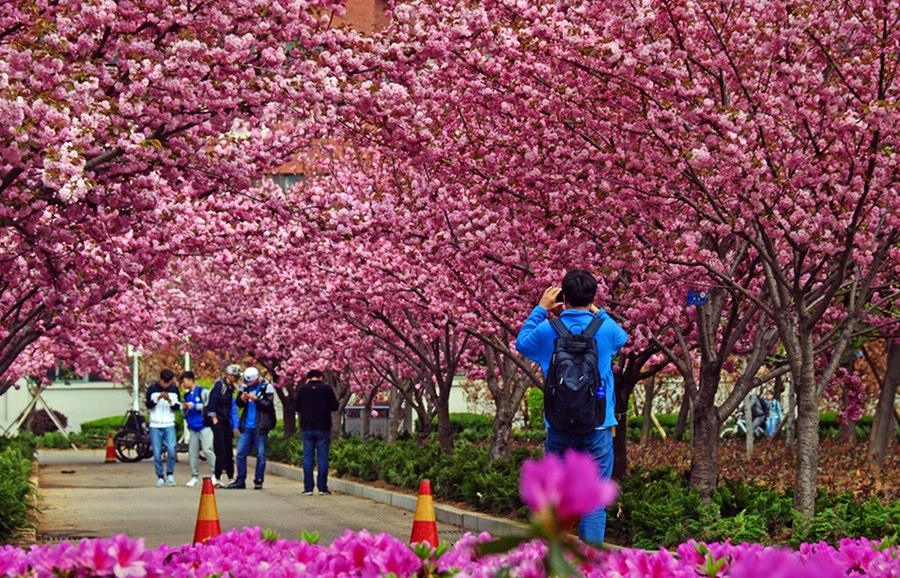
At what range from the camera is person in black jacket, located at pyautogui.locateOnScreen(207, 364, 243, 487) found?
21.1 m

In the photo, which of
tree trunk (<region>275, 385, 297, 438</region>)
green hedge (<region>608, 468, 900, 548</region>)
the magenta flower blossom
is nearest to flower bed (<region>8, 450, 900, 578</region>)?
the magenta flower blossom

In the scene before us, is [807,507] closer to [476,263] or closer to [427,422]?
[476,263]

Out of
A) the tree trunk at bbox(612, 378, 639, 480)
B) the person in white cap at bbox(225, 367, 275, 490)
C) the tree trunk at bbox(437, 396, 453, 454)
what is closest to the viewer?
the tree trunk at bbox(612, 378, 639, 480)

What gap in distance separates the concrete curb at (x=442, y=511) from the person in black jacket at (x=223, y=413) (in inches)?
67.0

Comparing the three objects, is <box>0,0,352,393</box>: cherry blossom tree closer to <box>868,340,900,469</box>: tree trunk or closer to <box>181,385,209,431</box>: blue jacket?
<box>181,385,209,431</box>: blue jacket

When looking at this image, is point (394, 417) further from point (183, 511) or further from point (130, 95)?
point (130, 95)

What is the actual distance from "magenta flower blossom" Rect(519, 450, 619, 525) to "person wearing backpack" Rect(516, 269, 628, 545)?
5.94m

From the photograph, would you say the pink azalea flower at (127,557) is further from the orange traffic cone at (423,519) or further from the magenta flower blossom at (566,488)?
the orange traffic cone at (423,519)

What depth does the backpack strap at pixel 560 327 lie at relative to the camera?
26.2 ft

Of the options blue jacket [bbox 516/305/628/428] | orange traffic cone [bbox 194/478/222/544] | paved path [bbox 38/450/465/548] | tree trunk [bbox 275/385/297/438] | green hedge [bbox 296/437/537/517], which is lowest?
paved path [bbox 38/450/465/548]

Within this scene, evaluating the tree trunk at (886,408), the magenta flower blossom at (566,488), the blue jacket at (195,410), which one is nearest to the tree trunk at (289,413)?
the blue jacket at (195,410)

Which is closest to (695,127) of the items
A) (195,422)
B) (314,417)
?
(314,417)

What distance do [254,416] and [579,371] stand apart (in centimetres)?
1416

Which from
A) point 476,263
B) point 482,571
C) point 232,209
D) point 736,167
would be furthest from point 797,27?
point 232,209
